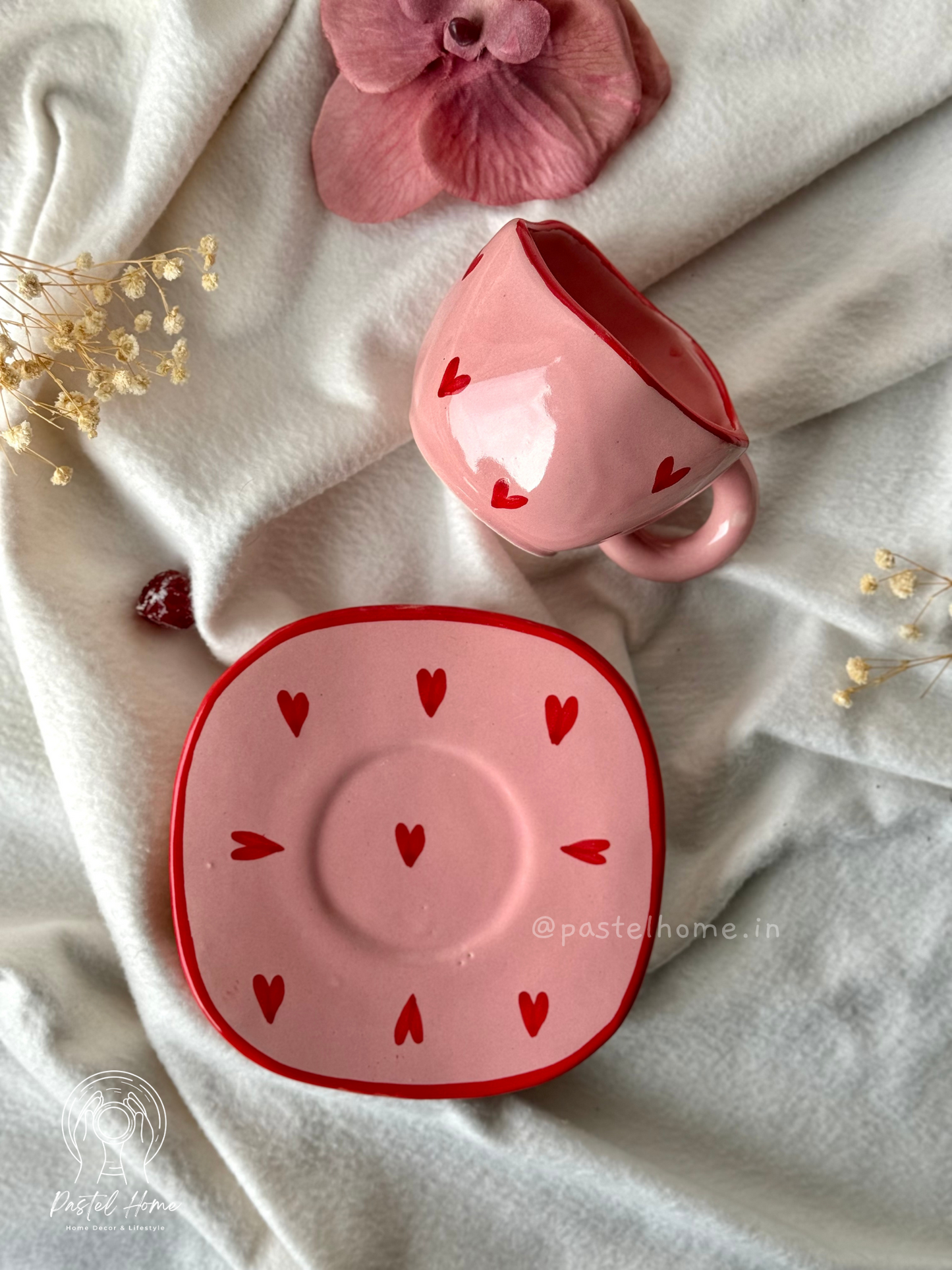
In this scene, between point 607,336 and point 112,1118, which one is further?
point 112,1118

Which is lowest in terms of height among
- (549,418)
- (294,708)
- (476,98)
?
(294,708)

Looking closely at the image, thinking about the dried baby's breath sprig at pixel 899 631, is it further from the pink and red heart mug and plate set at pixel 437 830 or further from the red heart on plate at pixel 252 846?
the red heart on plate at pixel 252 846

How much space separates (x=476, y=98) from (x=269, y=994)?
66 cm

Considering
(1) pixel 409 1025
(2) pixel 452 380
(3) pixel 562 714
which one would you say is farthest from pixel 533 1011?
(2) pixel 452 380

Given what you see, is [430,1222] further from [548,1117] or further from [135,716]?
[135,716]

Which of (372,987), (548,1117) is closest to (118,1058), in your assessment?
(372,987)

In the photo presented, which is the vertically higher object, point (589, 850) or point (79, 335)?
point (79, 335)

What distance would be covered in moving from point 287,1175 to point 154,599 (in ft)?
1.46

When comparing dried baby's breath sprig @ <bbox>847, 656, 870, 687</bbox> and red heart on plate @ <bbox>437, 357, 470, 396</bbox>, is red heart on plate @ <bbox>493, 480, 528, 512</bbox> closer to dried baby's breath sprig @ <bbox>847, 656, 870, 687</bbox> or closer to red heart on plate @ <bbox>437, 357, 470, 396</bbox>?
red heart on plate @ <bbox>437, 357, 470, 396</bbox>

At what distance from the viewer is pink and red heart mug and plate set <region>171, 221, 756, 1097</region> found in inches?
25.5

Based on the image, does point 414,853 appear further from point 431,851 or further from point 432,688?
point 432,688

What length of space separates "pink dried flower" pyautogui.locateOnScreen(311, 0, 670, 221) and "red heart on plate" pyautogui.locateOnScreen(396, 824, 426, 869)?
46 centimetres

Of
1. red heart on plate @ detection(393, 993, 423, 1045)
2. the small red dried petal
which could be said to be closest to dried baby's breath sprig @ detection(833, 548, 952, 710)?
red heart on plate @ detection(393, 993, 423, 1045)

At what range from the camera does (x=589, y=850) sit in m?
0.67
